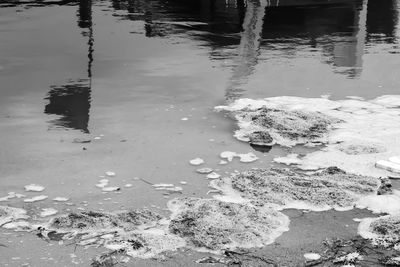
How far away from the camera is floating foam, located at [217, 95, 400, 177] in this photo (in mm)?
6719

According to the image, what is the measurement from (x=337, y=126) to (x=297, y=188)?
2028 mm

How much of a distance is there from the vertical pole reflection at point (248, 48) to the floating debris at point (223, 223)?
341 cm

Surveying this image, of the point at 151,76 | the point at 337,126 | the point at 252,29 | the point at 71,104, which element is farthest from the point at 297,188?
the point at 252,29

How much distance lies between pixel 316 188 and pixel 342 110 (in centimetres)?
268

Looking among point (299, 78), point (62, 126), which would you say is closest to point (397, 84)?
point (299, 78)

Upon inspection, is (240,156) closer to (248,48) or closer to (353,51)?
(248,48)

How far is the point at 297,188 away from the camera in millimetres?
5898

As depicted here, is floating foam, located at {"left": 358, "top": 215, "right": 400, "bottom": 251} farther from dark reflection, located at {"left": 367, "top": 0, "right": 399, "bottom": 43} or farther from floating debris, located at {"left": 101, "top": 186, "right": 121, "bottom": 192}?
dark reflection, located at {"left": 367, "top": 0, "right": 399, "bottom": 43}

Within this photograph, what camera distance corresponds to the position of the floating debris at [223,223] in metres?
4.88

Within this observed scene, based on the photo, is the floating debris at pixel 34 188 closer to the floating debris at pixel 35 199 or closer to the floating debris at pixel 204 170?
the floating debris at pixel 35 199

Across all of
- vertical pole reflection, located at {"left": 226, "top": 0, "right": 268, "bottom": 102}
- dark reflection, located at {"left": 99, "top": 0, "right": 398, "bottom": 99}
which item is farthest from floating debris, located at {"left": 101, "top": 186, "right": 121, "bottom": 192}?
dark reflection, located at {"left": 99, "top": 0, "right": 398, "bottom": 99}

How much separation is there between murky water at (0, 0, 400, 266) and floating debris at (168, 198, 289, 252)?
286 mm

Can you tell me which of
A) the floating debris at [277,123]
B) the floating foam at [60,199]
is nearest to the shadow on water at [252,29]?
the floating debris at [277,123]

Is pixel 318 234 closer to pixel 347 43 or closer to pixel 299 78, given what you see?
pixel 299 78
